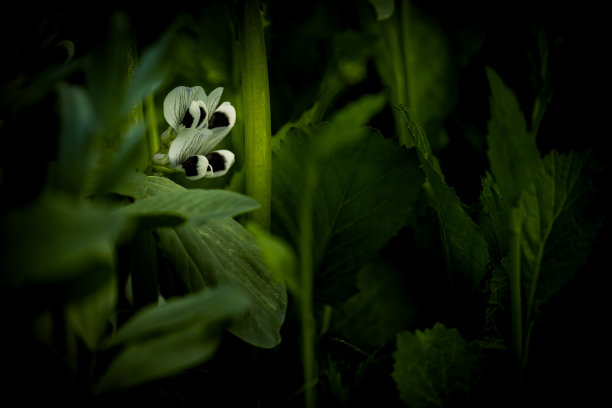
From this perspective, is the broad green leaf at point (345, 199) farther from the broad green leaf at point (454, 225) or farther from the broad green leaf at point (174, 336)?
the broad green leaf at point (174, 336)

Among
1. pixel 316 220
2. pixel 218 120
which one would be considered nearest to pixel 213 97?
pixel 218 120

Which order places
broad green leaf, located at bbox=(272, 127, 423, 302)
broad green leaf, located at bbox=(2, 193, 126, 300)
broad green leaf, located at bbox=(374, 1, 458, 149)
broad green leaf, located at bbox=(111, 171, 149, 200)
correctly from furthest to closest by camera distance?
broad green leaf, located at bbox=(374, 1, 458, 149), broad green leaf, located at bbox=(272, 127, 423, 302), broad green leaf, located at bbox=(111, 171, 149, 200), broad green leaf, located at bbox=(2, 193, 126, 300)

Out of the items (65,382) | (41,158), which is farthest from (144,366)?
(41,158)

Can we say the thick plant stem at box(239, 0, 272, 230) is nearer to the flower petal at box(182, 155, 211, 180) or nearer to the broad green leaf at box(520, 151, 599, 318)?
the flower petal at box(182, 155, 211, 180)

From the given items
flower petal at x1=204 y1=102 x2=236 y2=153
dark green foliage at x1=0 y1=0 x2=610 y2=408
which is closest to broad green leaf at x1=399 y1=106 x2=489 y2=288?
dark green foliage at x1=0 y1=0 x2=610 y2=408

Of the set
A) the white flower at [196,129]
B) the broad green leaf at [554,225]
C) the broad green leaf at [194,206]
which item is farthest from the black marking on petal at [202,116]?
the broad green leaf at [554,225]

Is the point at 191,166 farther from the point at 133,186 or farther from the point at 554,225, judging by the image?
the point at 554,225
